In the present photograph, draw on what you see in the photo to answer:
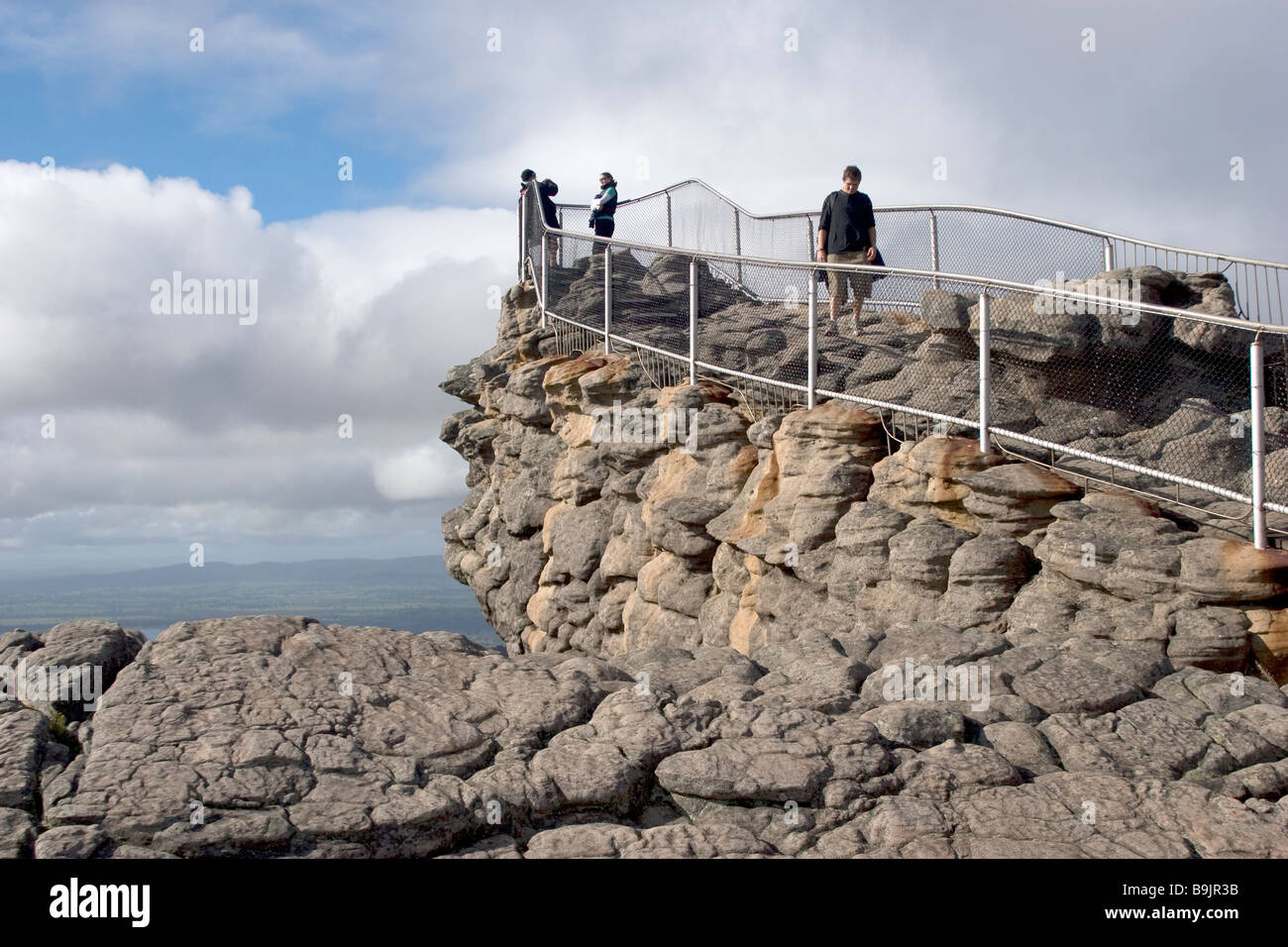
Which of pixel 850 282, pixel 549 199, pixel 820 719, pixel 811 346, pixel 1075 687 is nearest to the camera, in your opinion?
pixel 820 719

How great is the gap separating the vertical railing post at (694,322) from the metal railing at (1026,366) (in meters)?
0.02

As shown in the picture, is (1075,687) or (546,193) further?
(546,193)

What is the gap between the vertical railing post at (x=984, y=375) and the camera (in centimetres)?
877

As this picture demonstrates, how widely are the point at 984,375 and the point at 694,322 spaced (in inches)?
172

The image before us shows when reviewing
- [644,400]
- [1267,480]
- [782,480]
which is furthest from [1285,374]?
[644,400]

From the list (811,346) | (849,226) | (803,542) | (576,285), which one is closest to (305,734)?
(803,542)

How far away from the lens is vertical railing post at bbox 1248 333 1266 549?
23.0 feet

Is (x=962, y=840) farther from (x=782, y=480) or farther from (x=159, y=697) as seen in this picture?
(x=782, y=480)

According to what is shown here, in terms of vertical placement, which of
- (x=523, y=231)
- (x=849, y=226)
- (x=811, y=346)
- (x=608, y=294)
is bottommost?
(x=811, y=346)

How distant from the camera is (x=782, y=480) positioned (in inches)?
415

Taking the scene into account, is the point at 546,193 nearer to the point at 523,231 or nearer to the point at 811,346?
the point at 523,231

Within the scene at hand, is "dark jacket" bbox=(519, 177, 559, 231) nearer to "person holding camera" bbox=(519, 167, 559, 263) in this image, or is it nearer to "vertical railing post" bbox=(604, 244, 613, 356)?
"person holding camera" bbox=(519, 167, 559, 263)

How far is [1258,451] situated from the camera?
280 inches

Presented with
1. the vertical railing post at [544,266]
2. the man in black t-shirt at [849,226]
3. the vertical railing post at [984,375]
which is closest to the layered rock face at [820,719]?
the vertical railing post at [984,375]
